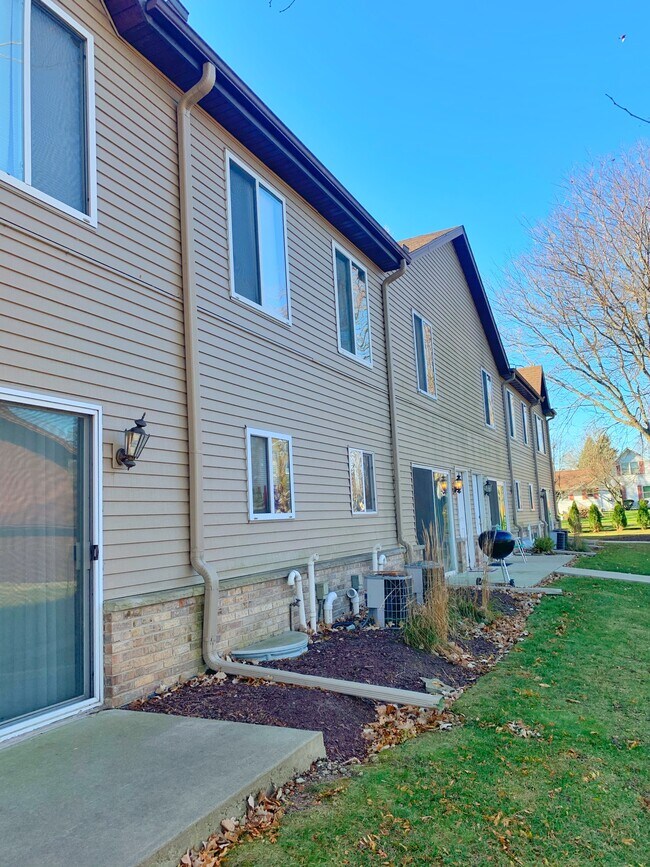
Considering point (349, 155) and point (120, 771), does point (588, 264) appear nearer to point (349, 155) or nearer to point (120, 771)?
point (349, 155)

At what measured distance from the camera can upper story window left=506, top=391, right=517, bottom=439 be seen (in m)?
20.2

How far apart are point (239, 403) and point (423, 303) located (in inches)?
293

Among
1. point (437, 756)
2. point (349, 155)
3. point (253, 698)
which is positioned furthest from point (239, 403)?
point (349, 155)

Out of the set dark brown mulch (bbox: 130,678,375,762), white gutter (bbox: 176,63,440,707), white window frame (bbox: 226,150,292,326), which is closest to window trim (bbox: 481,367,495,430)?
white window frame (bbox: 226,150,292,326)

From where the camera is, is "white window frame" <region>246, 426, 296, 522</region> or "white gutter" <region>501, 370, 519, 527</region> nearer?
"white window frame" <region>246, 426, 296, 522</region>

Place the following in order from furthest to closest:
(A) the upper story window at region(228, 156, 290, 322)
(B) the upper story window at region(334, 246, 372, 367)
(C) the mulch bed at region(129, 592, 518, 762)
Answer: (B) the upper story window at region(334, 246, 372, 367)
(A) the upper story window at region(228, 156, 290, 322)
(C) the mulch bed at region(129, 592, 518, 762)

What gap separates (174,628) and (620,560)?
13546 mm

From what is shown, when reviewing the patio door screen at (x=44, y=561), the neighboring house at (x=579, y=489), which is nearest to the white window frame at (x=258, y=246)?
the patio door screen at (x=44, y=561)

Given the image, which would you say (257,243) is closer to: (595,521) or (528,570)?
(528,570)

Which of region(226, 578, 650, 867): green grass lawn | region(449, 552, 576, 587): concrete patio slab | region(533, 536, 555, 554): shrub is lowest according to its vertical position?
region(226, 578, 650, 867): green grass lawn

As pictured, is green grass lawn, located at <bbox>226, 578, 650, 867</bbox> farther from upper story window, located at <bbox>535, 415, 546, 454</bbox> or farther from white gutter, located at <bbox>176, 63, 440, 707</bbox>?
upper story window, located at <bbox>535, 415, 546, 454</bbox>

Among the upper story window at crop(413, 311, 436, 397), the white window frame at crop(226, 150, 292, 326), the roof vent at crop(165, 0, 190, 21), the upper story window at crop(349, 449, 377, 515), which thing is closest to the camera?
the roof vent at crop(165, 0, 190, 21)

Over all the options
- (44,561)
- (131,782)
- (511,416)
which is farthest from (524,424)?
(131,782)

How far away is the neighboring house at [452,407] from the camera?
11266 mm
